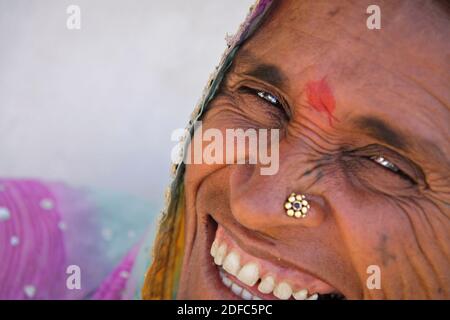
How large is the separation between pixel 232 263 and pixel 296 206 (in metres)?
0.26

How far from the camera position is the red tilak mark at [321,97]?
135cm

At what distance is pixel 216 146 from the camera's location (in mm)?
1534

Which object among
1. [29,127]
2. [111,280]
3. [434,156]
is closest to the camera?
[434,156]

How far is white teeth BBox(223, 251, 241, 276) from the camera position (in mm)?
1486

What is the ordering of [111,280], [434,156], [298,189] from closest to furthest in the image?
[434,156] < [298,189] < [111,280]

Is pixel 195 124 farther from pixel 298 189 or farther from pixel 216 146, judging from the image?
pixel 298 189

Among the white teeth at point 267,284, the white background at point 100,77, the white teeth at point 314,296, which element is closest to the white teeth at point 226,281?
the white teeth at point 267,284

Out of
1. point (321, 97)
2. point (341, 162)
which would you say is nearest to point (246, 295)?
point (341, 162)

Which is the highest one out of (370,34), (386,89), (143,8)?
(143,8)

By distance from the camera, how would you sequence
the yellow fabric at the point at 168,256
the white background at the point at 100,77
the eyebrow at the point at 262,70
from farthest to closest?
the white background at the point at 100,77, the yellow fabric at the point at 168,256, the eyebrow at the point at 262,70

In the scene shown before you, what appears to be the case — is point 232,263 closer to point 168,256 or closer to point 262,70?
point 168,256

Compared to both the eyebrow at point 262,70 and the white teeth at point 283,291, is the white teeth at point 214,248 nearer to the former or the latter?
the white teeth at point 283,291

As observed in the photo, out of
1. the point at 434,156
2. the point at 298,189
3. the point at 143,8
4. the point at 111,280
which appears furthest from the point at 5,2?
the point at 434,156

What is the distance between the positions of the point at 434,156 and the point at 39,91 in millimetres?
1955
